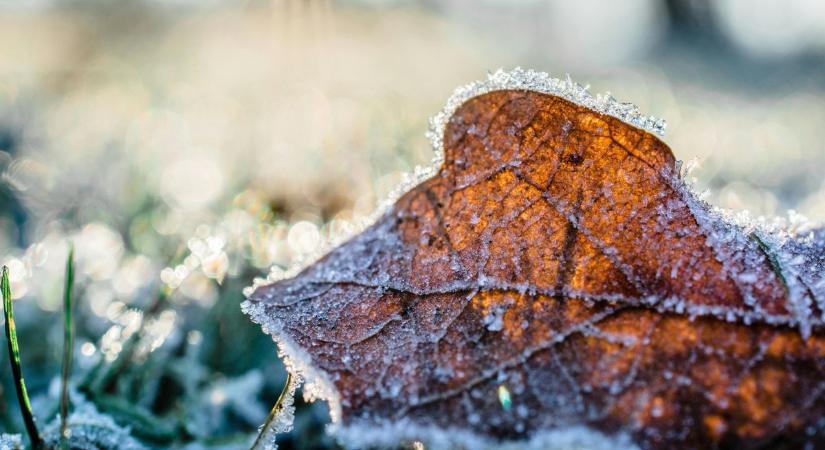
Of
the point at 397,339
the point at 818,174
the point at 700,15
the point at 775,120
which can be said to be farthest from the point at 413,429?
the point at 700,15

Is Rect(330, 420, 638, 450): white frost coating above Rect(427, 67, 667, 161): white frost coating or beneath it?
beneath

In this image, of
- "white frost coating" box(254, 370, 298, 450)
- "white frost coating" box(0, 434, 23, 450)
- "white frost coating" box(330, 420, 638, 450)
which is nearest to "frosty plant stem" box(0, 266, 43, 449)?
"white frost coating" box(0, 434, 23, 450)

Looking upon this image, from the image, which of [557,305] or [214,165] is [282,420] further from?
[214,165]

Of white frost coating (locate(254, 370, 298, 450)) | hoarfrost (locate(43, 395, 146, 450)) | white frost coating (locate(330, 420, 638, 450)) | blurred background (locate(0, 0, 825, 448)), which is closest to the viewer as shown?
white frost coating (locate(330, 420, 638, 450))

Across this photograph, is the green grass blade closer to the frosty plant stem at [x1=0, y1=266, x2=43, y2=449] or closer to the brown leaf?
the frosty plant stem at [x1=0, y1=266, x2=43, y2=449]

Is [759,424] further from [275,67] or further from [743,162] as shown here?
[275,67]

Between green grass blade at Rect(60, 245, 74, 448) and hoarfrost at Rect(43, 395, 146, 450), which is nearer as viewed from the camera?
green grass blade at Rect(60, 245, 74, 448)
